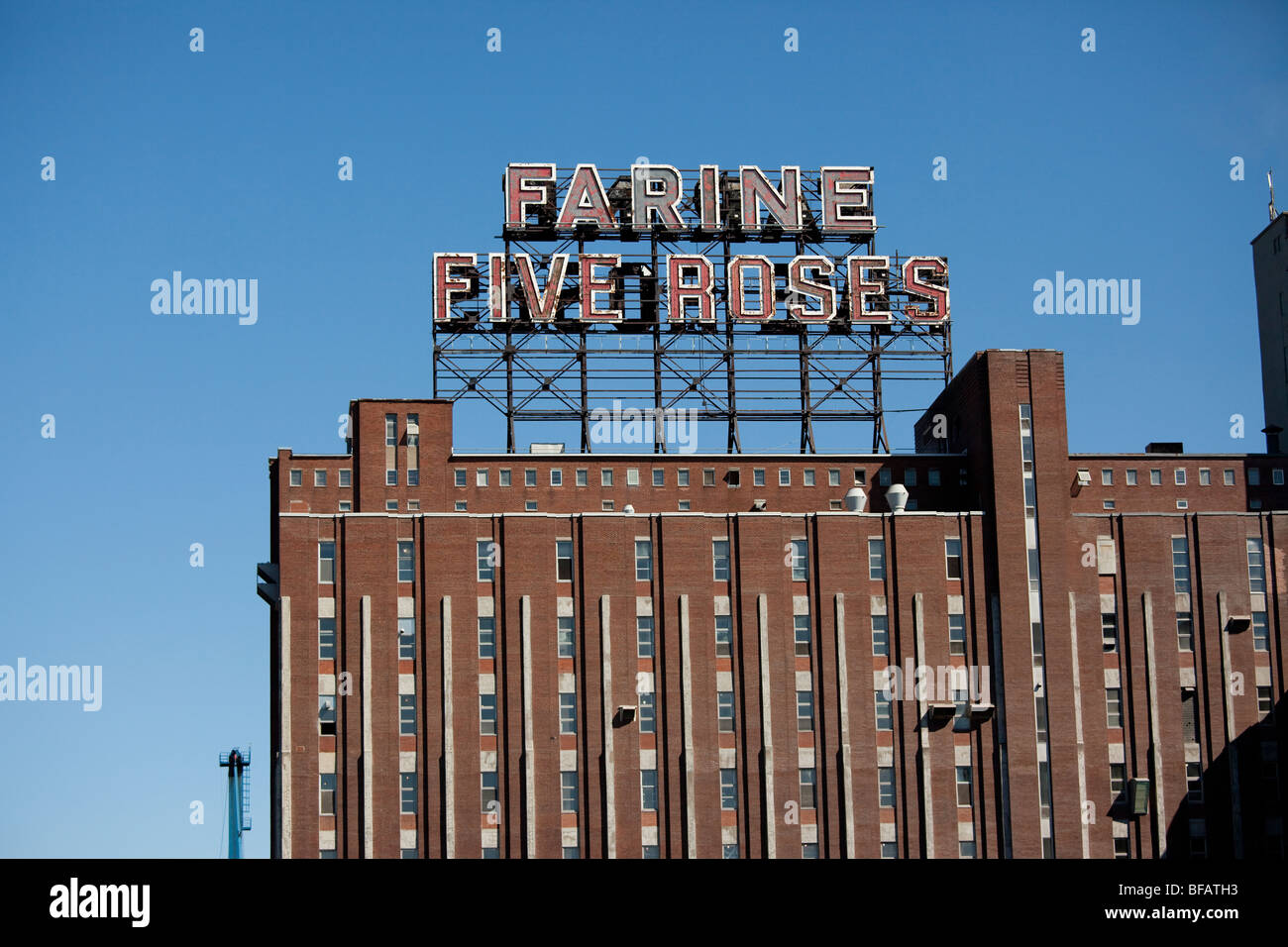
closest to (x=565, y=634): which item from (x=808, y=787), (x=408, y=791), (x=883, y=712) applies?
(x=408, y=791)

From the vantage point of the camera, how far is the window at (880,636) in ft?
390

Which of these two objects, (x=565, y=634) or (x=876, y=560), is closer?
(x=565, y=634)

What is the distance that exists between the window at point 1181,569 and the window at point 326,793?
5050cm

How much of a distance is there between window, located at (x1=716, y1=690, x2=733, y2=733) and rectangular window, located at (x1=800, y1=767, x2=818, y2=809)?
15.9 feet

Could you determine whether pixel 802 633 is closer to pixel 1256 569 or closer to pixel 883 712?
pixel 883 712

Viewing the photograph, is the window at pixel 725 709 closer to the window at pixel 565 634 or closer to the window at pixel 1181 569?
the window at pixel 565 634

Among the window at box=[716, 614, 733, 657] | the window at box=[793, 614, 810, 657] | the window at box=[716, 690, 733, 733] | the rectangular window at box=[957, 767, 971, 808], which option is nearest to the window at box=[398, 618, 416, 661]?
the window at box=[716, 614, 733, 657]

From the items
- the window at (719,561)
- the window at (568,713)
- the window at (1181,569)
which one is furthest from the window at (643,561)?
the window at (1181,569)

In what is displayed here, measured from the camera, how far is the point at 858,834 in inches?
4545

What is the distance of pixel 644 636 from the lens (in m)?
118

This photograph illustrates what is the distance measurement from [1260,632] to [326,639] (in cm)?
5474

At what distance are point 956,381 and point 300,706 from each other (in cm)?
4555

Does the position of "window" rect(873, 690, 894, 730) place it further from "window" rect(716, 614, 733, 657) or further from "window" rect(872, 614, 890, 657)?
"window" rect(716, 614, 733, 657)
